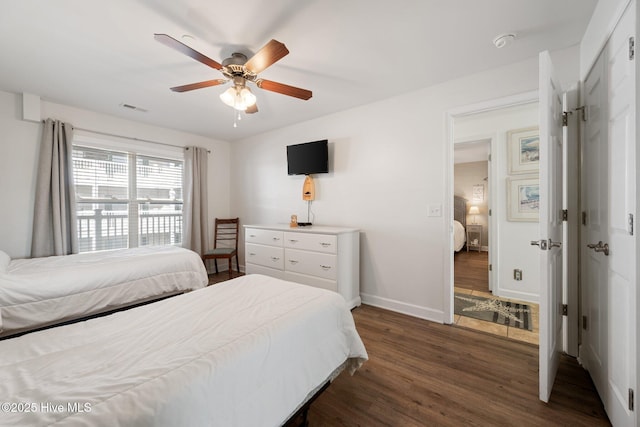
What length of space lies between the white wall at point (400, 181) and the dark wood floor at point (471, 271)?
4.85ft

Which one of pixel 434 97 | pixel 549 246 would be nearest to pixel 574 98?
pixel 434 97

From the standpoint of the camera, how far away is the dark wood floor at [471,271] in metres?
3.74

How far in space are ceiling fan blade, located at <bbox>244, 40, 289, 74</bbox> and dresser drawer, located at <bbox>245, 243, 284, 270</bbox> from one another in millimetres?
2094

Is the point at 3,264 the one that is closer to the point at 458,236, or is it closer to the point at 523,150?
the point at 523,150

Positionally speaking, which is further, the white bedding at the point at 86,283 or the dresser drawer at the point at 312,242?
the dresser drawer at the point at 312,242

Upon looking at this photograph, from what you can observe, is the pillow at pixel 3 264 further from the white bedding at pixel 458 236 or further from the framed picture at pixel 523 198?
the white bedding at pixel 458 236

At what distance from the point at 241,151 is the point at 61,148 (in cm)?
234

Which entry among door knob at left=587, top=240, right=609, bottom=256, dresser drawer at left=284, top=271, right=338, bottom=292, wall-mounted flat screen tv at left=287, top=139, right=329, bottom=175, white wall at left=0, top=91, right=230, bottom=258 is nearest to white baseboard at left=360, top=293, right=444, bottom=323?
dresser drawer at left=284, top=271, right=338, bottom=292

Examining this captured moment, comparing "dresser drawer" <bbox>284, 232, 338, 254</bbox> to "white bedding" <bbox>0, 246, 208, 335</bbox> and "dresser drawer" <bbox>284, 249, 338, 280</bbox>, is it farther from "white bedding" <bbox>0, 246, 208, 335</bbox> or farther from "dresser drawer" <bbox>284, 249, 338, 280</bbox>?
"white bedding" <bbox>0, 246, 208, 335</bbox>

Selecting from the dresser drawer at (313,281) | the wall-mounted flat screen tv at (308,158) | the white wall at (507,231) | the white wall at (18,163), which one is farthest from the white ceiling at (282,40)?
the dresser drawer at (313,281)

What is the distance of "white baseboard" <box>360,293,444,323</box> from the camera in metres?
2.61

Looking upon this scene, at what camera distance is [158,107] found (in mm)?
3127

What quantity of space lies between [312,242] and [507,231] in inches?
103

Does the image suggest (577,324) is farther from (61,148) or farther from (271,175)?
(61,148)
